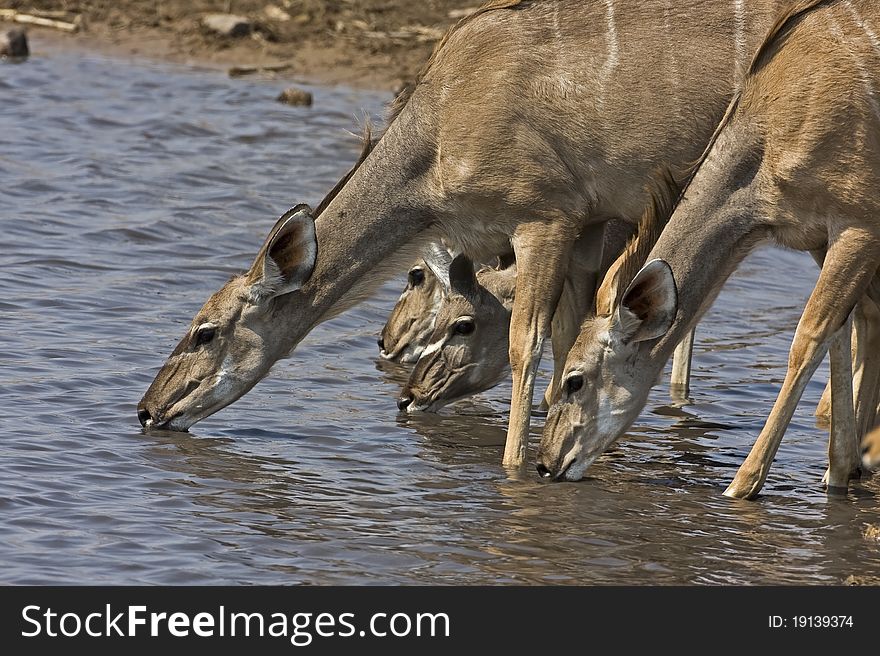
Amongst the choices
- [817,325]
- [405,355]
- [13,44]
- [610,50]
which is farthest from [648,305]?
[13,44]

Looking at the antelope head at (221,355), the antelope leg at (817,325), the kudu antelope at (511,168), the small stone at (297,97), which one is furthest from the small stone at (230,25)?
the antelope leg at (817,325)

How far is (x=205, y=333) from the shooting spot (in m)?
11.1

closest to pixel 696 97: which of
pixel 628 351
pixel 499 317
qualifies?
pixel 628 351

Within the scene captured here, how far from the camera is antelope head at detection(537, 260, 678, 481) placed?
10297 mm

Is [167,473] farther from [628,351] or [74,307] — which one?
[74,307]

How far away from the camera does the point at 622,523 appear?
31.3ft

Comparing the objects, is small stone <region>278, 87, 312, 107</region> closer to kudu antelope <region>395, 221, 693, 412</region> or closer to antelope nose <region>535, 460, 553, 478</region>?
kudu antelope <region>395, 221, 693, 412</region>

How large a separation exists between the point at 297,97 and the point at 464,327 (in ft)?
30.5

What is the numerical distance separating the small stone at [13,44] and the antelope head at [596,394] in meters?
14.0

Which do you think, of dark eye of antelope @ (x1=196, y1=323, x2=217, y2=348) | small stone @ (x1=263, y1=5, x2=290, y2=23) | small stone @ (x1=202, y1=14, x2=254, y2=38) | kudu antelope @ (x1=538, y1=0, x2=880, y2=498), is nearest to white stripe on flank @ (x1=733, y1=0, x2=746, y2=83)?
kudu antelope @ (x1=538, y1=0, x2=880, y2=498)

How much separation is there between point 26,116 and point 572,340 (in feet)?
33.7

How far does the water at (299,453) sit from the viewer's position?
8.73 m

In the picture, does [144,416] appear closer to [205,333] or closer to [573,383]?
[205,333]

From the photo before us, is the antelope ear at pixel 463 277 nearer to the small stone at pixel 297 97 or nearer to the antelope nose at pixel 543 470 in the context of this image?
the antelope nose at pixel 543 470
